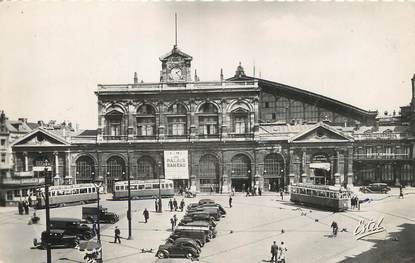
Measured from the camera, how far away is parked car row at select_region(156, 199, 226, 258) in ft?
83.3

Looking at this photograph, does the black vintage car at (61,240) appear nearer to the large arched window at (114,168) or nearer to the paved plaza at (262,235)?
the paved plaza at (262,235)

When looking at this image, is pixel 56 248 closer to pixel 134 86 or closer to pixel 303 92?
pixel 134 86

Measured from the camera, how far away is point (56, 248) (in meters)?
28.0

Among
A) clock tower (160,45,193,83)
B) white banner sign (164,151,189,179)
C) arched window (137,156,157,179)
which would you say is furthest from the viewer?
arched window (137,156,157,179)

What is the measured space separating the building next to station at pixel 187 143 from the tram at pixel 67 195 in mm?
7361

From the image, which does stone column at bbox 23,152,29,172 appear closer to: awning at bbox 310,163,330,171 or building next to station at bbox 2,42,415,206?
building next to station at bbox 2,42,415,206

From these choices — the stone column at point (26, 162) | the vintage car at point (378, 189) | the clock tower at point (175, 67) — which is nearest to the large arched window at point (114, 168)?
the stone column at point (26, 162)

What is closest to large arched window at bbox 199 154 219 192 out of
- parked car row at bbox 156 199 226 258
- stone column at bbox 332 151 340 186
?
stone column at bbox 332 151 340 186

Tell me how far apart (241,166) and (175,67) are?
14.7 meters

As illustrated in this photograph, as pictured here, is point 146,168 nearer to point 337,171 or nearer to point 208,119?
point 208,119

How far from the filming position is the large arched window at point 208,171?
54.8 meters

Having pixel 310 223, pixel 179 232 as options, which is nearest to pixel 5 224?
pixel 179 232

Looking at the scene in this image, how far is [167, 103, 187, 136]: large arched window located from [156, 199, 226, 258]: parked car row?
19.0m

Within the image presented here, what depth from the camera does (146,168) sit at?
55.2 meters
